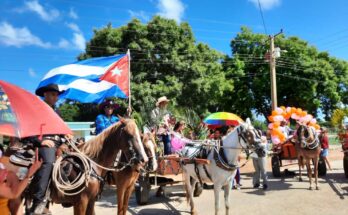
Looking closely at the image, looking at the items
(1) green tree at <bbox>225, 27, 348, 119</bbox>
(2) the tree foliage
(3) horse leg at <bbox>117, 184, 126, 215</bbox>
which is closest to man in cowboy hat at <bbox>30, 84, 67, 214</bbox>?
(3) horse leg at <bbox>117, 184, 126, 215</bbox>

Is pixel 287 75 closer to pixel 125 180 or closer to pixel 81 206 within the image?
pixel 125 180

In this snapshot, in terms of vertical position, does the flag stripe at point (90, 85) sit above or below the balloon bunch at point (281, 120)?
above

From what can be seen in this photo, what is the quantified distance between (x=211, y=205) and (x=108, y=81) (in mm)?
4247

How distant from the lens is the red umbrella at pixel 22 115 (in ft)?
8.89

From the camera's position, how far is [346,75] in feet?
107

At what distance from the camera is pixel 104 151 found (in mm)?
5352

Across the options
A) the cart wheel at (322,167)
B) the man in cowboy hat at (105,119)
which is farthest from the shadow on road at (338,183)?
the man in cowboy hat at (105,119)

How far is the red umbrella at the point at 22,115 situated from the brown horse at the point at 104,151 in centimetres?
205

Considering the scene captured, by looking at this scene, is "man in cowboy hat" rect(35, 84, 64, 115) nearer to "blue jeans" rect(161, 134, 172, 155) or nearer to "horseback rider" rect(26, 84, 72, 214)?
"horseback rider" rect(26, 84, 72, 214)

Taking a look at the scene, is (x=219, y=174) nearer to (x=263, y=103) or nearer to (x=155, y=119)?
(x=155, y=119)

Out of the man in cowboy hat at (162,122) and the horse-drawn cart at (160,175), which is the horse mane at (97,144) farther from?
the man in cowboy hat at (162,122)

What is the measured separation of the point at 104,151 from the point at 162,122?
426 centimetres

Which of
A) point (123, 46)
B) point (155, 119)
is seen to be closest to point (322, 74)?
point (123, 46)

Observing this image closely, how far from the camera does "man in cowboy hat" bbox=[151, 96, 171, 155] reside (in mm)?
9289
